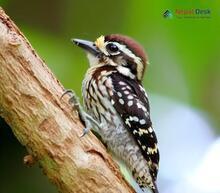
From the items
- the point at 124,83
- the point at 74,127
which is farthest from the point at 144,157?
the point at 74,127

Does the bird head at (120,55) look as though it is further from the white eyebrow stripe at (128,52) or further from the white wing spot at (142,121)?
the white wing spot at (142,121)

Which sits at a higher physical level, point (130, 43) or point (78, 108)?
point (130, 43)

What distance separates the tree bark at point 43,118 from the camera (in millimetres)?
1702

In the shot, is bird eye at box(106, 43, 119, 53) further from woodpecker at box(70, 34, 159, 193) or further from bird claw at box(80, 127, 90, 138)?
bird claw at box(80, 127, 90, 138)

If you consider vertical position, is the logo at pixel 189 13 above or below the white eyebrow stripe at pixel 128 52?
above

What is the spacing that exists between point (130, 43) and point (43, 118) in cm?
56

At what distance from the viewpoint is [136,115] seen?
2.09 meters

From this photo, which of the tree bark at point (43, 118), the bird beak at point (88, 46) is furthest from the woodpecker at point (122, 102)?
the tree bark at point (43, 118)

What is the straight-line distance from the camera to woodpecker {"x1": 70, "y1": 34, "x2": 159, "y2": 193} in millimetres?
2098

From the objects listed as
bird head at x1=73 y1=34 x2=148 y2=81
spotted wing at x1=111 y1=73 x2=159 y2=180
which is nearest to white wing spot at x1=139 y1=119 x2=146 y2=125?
spotted wing at x1=111 y1=73 x2=159 y2=180

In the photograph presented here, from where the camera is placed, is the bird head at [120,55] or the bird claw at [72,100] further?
the bird head at [120,55]

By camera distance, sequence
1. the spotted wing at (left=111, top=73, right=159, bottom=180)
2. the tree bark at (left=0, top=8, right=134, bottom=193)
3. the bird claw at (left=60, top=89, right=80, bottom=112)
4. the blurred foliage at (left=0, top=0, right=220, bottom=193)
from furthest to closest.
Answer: the spotted wing at (left=111, top=73, right=159, bottom=180) → the blurred foliage at (left=0, top=0, right=220, bottom=193) → the bird claw at (left=60, top=89, right=80, bottom=112) → the tree bark at (left=0, top=8, right=134, bottom=193)

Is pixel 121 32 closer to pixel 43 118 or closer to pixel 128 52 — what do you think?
pixel 128 52

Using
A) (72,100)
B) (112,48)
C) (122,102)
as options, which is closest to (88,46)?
(112,48)
